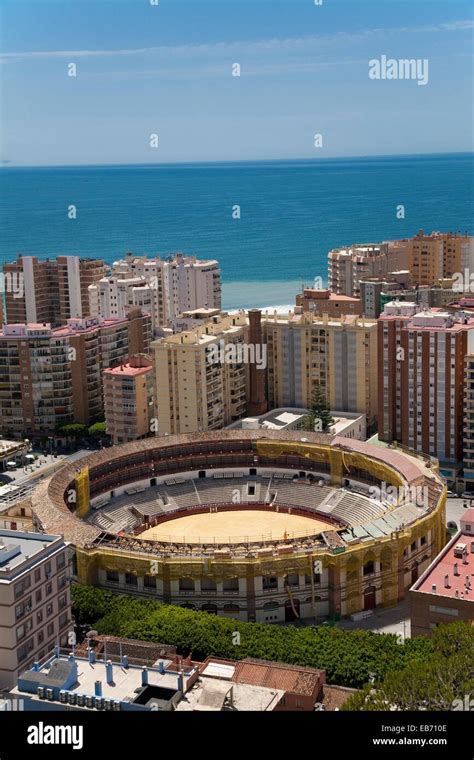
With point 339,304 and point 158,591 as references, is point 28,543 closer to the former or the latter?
point 158,591

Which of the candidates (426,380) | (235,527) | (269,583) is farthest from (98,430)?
(269,583)

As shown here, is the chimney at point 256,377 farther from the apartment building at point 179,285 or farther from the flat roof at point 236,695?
the flat roof at point 236,695

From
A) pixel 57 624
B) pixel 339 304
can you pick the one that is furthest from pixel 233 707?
pixel 339 304

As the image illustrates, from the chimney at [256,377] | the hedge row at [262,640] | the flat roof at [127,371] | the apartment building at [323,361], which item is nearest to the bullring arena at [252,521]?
the hedge row at [262,640]

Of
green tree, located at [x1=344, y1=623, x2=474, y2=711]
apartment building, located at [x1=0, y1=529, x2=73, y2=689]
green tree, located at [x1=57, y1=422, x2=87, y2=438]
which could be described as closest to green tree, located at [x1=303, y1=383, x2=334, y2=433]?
green tree, located at [x1=57, y1=422, x2=87, y2=438]

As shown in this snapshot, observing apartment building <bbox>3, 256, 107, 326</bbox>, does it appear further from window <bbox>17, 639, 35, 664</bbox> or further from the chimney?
window <bbox>17, 639, 35, 664</bbox>

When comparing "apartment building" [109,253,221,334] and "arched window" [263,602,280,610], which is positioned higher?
"apartment building" [109,253,221,334]
